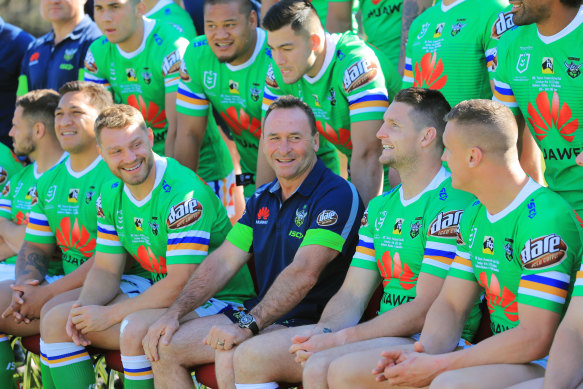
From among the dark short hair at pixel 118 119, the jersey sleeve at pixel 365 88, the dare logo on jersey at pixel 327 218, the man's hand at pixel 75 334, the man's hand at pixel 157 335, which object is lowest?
the man's hand at pixel 75 334

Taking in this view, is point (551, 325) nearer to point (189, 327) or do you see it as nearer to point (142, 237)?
point (189, 327)

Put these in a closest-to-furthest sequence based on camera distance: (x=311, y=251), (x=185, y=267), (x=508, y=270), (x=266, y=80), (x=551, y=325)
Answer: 1. (x=551, y=325)
2. (x=508, y=270)
3. (x=311, y=251)
4. (x=185, y=267)
5. (x=266, y=80)

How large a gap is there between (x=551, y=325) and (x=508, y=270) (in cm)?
31

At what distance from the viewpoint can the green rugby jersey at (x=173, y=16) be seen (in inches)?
260

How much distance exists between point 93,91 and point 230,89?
0.96 m

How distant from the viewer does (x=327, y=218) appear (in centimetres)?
430

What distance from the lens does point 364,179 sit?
15.5 feet

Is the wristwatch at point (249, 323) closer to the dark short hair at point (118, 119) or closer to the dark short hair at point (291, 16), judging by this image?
the dark short hair at point (118, 119)

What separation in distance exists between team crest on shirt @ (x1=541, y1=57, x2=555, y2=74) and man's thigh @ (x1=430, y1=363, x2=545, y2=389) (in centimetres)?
146

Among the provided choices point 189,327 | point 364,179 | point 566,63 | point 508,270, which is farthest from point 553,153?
point 189,327

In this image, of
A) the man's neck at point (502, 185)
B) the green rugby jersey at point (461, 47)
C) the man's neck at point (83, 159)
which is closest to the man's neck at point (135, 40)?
the man's neck at point (83, 159)

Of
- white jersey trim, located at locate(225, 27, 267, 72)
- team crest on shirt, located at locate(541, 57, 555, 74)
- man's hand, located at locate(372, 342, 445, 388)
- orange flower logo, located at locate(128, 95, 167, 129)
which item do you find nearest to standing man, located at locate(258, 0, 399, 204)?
white jersey trim, located at locate(225, 27, 267, 72)

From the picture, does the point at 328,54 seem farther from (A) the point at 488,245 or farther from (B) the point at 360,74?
(A) the point at 488,245

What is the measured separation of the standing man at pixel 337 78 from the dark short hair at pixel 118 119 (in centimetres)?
93
